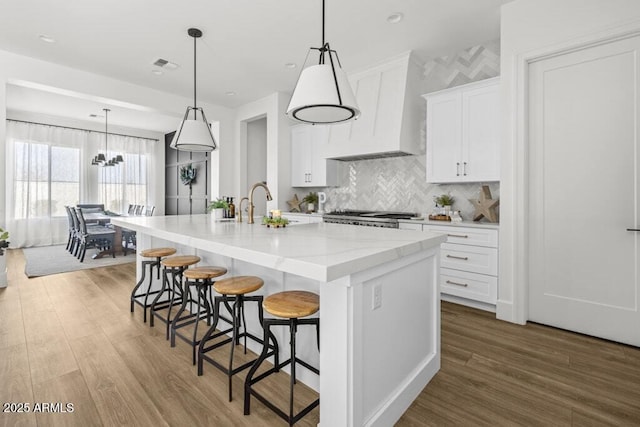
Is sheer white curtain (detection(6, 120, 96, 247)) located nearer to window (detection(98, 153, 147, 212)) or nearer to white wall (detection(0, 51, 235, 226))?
window (detection(98, 153, 147, 212))

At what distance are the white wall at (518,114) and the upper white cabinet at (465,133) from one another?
343 mm

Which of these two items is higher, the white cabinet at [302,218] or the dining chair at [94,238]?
the white cabinet at [302,218]

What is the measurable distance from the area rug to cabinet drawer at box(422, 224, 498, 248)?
16.8 ft

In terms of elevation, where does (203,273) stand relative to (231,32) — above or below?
below

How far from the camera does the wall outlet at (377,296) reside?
4.65 feet

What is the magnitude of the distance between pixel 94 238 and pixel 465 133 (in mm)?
6122

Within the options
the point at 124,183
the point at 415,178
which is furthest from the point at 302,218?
the point at 124,183

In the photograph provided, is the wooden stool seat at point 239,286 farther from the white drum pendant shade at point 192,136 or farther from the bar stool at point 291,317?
the white drum pendant shade at point 192,136

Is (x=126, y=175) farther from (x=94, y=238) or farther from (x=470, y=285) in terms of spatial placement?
(x=470, y=285)

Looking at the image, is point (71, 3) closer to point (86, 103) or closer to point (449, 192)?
point (86, 103)

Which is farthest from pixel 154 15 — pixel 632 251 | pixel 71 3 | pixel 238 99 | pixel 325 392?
pixel 632 251

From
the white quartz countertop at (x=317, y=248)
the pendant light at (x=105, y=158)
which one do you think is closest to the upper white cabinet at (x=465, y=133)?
the white quartz countertop at (x=317, y=248)

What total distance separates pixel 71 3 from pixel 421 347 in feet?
13.2

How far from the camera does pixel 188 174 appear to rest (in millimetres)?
7543
